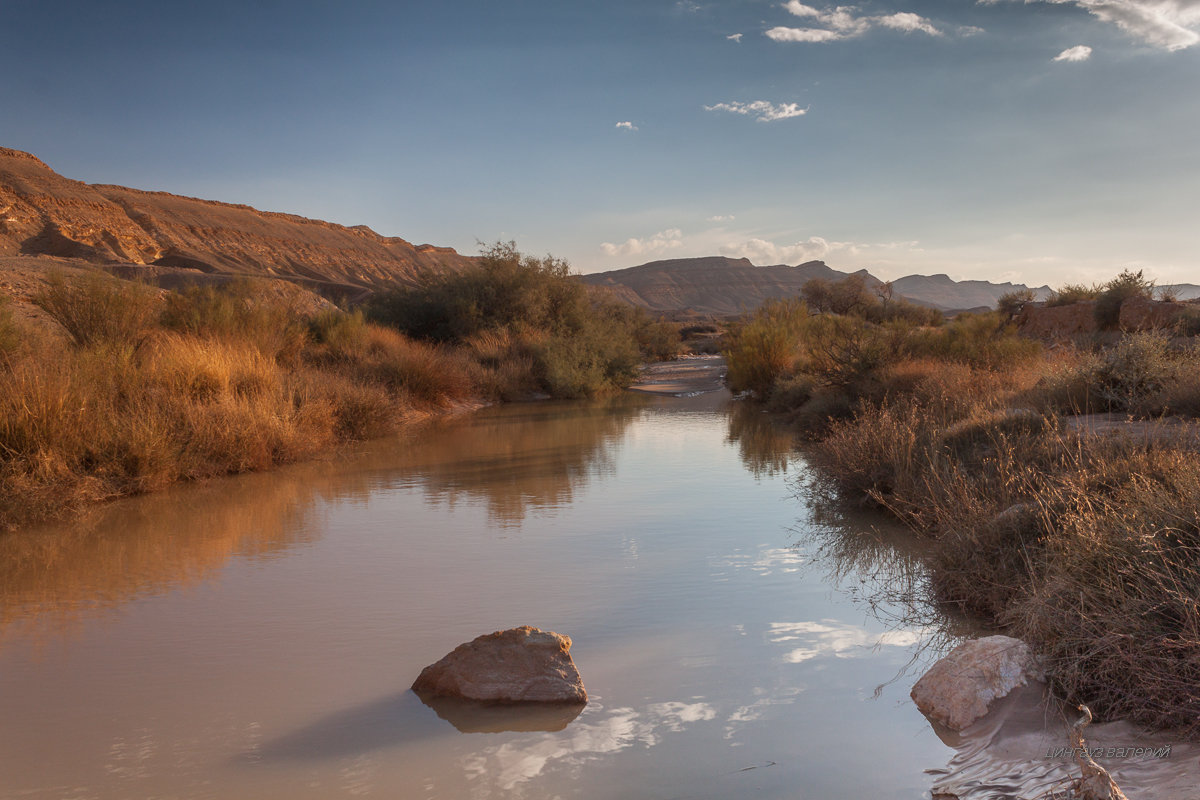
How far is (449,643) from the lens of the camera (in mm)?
4461

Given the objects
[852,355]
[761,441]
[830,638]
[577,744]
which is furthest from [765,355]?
[577,744]

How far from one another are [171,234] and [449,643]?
230 feet

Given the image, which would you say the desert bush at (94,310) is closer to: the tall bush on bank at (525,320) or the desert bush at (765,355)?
the tall bush on bank at (525,320)

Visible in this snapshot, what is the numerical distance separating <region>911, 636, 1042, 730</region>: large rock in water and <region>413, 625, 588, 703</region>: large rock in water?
1653 millimetres

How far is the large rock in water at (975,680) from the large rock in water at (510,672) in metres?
1.65

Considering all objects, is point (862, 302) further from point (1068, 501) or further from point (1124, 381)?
point (1068, 501)

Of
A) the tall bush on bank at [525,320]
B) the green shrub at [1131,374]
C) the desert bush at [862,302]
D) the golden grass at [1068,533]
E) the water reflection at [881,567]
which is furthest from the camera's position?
the desert bush at [862,302]

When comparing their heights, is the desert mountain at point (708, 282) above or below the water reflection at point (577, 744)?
above

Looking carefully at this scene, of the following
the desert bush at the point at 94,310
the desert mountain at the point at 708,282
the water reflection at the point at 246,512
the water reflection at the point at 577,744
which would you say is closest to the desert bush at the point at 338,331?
the water reflection at the point at 246,512

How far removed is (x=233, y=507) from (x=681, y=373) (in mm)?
20878

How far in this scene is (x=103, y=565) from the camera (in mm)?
6004

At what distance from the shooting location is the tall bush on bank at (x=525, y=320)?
68.2 feet

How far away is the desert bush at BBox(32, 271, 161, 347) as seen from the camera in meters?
11.2

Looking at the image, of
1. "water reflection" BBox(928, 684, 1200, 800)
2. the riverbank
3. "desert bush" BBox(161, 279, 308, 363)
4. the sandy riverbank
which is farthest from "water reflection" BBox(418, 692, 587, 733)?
the sandy riverbank
